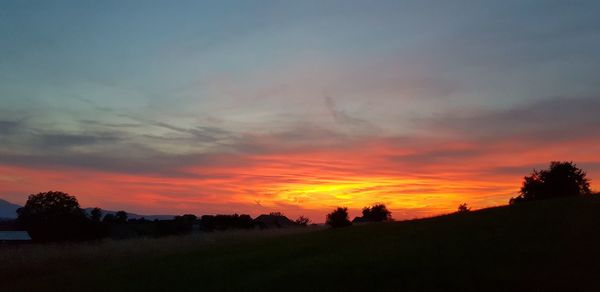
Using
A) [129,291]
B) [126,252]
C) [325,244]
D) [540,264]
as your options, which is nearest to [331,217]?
[126,252]

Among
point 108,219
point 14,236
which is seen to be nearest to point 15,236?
point 14,236

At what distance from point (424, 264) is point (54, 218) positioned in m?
68.1

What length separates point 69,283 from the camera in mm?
27609

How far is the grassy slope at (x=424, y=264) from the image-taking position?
1692 cm

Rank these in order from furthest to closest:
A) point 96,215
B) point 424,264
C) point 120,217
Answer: point 120,217, point 96,215, point 424,264

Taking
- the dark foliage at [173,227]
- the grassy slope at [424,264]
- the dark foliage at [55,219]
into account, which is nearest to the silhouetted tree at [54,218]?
the dark foliage at [55,219]

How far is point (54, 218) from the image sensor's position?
7838 cm

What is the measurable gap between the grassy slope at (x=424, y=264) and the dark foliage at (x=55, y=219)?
4358 centimetres

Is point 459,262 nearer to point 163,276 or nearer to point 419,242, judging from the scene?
point 419,242

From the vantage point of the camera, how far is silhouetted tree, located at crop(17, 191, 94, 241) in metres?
76.4

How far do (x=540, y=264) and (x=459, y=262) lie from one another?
2445 mm

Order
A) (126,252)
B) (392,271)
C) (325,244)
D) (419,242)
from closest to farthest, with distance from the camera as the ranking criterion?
(392,271)
(419,242)
(325,244)
(126,252)

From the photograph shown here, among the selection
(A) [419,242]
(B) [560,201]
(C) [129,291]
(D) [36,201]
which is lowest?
(C) [129,291]

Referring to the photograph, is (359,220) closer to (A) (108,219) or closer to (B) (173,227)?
(B) (173,227)
